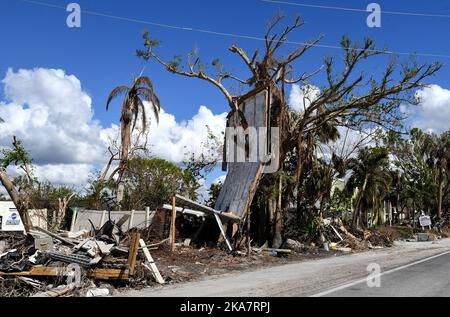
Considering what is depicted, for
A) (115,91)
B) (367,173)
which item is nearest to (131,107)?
(115,91)

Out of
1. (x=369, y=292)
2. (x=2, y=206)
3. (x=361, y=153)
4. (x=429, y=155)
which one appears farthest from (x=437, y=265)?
(x=429, y=155)

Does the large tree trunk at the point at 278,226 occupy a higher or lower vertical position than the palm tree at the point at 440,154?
lower

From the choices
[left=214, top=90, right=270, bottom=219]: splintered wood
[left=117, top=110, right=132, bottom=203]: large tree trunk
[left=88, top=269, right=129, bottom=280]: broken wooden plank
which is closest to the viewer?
[left=88, top=269, right=129, bottom=280]: broken wooden plank

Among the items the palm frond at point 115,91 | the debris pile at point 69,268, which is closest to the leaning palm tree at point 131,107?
the palm frond at point 115,91

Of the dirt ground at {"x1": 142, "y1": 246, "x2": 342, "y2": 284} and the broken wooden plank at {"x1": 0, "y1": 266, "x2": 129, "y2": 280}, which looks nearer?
the broken wooden plank at {"x1": 0, "y1": 266, "x2": 129, "y2": 280}

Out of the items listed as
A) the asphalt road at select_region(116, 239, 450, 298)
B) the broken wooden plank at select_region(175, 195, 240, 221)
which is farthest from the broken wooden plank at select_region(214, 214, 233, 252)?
the asphalt road at select_region(116, 239, 450, 298)

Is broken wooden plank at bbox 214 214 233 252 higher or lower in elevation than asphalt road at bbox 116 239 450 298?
higher

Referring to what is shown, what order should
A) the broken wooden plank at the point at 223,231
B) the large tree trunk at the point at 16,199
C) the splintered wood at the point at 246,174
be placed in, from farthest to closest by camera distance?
the splintered wood at the point at 246,174, the broken wooden plank at the point at 223,231, the large tree trunk at the point at 16,199

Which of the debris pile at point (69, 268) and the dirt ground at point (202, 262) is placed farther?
the dirt ground at point (202, 262)

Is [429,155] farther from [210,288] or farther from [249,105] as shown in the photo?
[210,288]

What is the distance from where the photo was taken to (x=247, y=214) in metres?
21.2

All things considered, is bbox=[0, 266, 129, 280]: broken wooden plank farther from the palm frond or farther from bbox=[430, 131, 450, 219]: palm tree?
bbox=[430, 131, 450, 219]: palm tree

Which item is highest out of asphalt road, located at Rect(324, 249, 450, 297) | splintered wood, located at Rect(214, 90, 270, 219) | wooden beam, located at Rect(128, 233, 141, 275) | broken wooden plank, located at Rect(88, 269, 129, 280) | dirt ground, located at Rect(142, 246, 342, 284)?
splintered wood, located at Rect(214, 90, 270, 219)

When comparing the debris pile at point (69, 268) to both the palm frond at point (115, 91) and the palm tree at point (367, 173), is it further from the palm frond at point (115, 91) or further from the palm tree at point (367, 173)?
the palm tree at point (367, 173)
